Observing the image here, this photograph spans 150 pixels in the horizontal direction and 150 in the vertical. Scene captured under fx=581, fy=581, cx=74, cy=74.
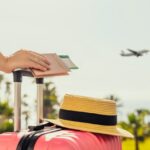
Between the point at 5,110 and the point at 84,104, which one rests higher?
the point at 84,104

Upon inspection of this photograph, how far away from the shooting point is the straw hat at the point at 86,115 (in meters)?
1.91

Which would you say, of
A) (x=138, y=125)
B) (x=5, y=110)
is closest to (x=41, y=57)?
(x=5, y=110)

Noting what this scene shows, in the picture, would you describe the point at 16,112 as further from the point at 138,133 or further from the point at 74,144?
the point at 138,133

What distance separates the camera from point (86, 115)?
1.93 metres

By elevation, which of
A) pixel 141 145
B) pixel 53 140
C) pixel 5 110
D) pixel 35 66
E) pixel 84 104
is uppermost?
pixel 35 66

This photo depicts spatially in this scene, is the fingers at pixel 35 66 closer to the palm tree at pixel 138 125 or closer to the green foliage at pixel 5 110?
the green foliage at pixel 5 110

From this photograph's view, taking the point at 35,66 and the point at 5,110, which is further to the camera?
the point at 5,110

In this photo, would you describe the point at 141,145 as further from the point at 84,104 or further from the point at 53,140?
the point at 53,140

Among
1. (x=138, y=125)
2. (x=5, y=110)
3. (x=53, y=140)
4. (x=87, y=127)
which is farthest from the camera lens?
(x=138, y=125)

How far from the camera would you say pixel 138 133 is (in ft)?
99.3

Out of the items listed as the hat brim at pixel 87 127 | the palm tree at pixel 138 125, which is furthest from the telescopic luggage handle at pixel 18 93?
the palm tree at pixel 138 125

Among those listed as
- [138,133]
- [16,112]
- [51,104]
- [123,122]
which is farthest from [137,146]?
[16,112]

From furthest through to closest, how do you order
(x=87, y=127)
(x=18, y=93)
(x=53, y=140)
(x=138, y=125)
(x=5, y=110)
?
(x=138, y=125)
(x=5, y=110)
(x=18, y=93)
(x=87, y=127)
(x=53, y=140)

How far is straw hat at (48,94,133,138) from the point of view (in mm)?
1914
